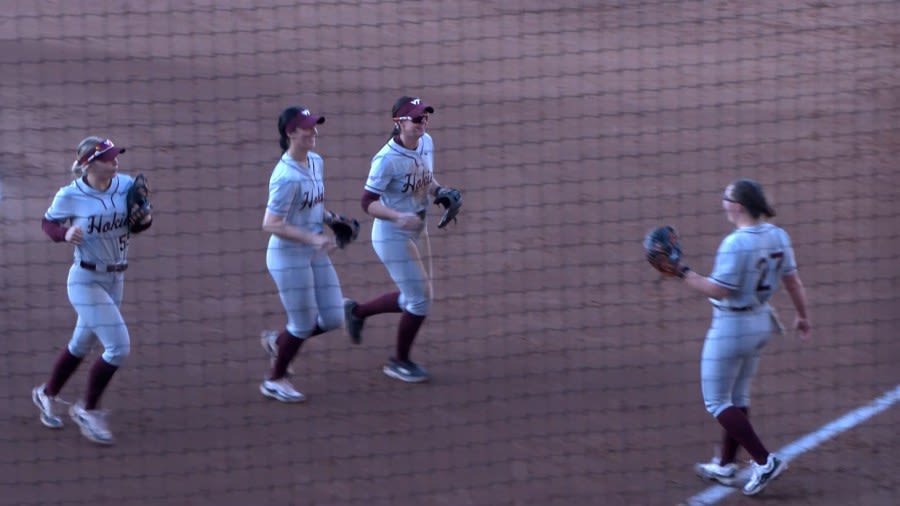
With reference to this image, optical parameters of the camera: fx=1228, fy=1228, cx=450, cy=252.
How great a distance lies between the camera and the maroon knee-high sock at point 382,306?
6707 millimetres

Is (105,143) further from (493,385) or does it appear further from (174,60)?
(174,60)

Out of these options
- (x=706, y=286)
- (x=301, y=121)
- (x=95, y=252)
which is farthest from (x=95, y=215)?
(x=706, y=286)

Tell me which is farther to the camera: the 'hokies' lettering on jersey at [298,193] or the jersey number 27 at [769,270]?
the 'hokies' lettering on jersey at [298,193]

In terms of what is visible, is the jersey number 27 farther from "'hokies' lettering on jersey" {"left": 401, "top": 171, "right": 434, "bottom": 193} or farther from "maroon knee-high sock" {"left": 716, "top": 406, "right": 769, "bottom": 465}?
"'hokies' lettering on jersey" {"left": 401, "top": 171, "right": 434, "bottom": 193}

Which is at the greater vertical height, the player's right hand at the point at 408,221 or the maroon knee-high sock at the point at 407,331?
the player's right hand at the point at 408,221

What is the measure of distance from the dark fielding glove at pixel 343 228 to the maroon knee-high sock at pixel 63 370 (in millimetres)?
1408

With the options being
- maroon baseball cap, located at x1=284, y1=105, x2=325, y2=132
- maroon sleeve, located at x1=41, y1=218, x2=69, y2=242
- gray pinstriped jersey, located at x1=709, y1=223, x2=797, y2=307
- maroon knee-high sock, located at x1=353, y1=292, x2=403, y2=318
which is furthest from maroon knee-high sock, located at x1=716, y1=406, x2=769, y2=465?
maroon sleeve, located at x1=41, y1=218, x2=69, y2=242

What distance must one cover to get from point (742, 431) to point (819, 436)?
954 millimetres

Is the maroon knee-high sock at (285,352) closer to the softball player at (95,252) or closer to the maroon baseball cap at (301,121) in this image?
the softball player at (95,252)

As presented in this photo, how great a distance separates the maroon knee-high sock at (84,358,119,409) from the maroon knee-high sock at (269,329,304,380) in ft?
2.82

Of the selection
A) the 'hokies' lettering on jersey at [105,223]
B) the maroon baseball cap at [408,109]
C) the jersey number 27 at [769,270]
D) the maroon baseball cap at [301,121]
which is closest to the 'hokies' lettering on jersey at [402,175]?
the maroon baseball cap at [408,109]

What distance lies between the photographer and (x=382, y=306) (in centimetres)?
676

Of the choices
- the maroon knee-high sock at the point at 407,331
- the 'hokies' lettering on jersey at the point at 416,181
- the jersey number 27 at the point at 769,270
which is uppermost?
the 'hokies' lettering on jersey at the point at 416,181

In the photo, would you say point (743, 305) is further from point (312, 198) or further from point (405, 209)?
point (312, 198)
